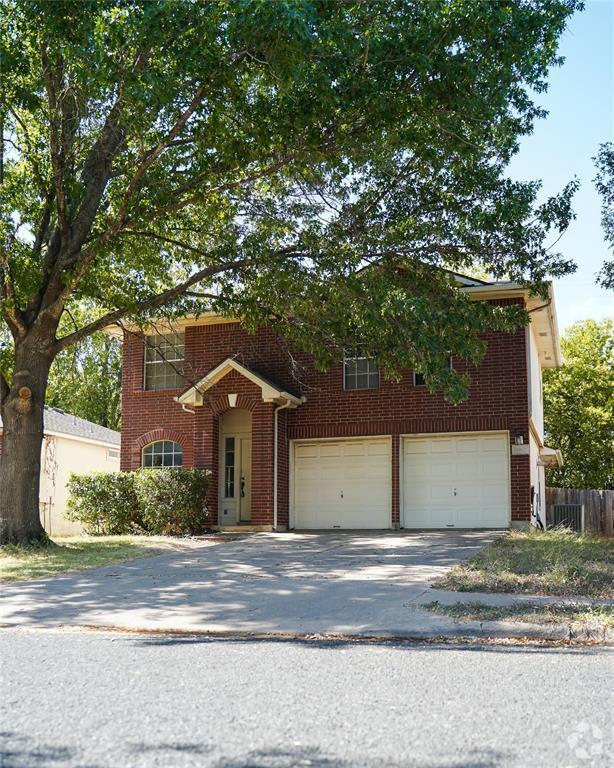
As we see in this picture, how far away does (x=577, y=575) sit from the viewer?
10.1 metres

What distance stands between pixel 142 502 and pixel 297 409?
4573 millimetres

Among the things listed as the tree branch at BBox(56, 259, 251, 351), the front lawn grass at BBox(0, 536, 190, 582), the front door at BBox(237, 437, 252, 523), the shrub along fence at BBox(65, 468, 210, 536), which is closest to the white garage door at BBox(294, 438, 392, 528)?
the front door at BBox(237, 437, 252, 523)

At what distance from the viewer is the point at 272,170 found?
47.3ft

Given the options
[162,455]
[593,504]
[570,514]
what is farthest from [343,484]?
[593,504]

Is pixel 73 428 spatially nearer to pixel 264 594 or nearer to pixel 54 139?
pixel 54 139

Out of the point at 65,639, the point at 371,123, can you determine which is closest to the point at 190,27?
the point at 371,123

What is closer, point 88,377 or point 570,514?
point 88,377

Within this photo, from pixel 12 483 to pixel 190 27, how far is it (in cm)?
854

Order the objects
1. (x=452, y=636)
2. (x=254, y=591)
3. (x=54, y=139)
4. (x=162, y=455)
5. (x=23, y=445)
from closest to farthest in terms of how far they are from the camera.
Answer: (x=452, y=636) < (x=254, y=591) < (x=54, y=139) < (x=23, y=445) < (x=162, y=455)

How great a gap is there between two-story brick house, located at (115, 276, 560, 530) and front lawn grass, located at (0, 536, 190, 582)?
4.25 metres

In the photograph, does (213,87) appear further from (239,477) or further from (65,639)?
(239,477)

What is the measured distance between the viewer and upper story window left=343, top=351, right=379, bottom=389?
68.1 feet

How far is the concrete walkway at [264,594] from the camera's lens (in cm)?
788

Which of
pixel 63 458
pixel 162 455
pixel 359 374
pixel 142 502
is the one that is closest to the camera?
pixel 142 502
